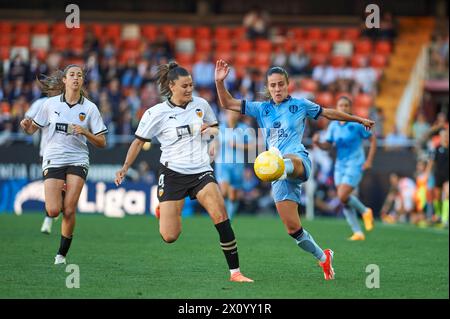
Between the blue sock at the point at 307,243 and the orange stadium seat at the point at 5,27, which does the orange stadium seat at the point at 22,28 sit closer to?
the orange stadium seat at the point at 5,27

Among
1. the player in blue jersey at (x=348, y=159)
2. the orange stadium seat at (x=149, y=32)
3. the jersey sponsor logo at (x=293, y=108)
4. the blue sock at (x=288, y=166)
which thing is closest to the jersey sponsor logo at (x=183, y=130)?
the blue sock at (x=288, y=166)

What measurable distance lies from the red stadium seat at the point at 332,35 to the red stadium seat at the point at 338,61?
51.1 inches

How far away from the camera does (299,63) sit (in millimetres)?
29781

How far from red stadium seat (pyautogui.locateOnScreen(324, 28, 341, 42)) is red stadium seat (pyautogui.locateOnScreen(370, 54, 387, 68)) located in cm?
143

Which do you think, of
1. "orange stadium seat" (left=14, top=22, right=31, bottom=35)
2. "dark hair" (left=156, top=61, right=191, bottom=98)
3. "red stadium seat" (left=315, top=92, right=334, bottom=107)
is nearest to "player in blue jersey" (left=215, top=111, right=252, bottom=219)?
"red stadium seat" (left=315, top=92, right=334, bottom=107)

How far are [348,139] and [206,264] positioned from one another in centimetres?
557

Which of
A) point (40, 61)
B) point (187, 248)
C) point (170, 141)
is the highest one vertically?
point (40, 61)

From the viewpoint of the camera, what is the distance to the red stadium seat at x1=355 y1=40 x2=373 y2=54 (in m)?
31.7

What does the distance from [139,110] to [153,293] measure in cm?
1769

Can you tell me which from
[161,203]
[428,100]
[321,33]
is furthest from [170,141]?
[321,33]

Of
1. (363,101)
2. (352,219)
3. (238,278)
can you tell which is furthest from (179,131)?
(363,101)

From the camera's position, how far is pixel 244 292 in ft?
31.6

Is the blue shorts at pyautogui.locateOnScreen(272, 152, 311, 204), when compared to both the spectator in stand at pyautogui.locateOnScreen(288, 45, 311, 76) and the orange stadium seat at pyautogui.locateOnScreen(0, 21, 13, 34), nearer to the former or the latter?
the spectator in stand at pyautogui.locateOnScreen(288, 45, 311, 76)

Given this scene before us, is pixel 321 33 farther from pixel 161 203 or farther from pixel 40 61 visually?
pixel 161 203
